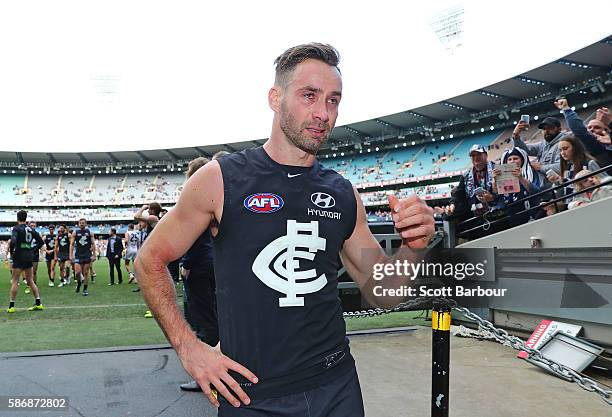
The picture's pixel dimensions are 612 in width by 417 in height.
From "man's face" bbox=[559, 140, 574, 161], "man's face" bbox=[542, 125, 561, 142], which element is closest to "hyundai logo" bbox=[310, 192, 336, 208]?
"man's face" bbox=[559, 140, 574, 161]

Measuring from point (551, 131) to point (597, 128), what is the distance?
110 centimetres

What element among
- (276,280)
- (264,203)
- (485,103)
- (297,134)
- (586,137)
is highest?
(485,103)

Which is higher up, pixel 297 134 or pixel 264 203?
pixel 297 134

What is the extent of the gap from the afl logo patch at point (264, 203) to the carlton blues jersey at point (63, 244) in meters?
13.8

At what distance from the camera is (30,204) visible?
58.0 m

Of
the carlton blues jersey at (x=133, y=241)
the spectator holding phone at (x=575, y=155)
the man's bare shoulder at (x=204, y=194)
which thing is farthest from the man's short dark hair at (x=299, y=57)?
the carlton blues jersey at (x=133, y=241)

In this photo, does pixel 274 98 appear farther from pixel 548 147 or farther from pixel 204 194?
pixel 548 147

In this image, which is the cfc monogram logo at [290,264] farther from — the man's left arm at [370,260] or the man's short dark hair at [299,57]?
the man's short dark hair at [299,57]

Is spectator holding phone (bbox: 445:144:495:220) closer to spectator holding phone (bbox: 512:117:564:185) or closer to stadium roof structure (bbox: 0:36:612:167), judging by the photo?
spectator holding phone (bbox: 512:117:564:185)

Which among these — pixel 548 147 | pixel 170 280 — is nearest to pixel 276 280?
pixel 170 280

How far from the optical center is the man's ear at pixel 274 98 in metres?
1.88

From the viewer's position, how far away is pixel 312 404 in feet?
5.48

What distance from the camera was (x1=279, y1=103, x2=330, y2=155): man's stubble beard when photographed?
1.81 metres

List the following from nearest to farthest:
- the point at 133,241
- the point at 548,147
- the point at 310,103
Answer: the point at 310,103 → the point at 548,147 → the point at 133,241
